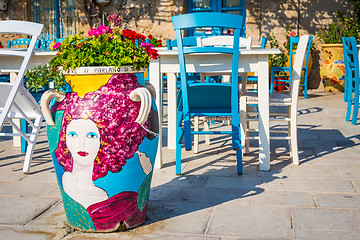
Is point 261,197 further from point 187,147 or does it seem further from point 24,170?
point 24,170

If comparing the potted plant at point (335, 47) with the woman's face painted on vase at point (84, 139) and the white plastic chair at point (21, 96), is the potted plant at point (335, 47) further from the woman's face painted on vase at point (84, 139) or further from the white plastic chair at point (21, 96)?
the woman's face painted on vase at point (84, 139)

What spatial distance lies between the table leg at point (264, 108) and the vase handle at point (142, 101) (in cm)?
151

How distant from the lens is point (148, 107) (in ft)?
7.83

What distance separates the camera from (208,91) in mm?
3635

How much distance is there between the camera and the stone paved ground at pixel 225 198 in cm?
250

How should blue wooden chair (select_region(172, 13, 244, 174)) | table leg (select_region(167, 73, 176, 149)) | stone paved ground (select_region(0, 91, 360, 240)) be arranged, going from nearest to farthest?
stone paved ground (select_region(0, 91, 360, 240)) < blue wooden chair (select_region(172, 13, 244, 174)) < table leg (select_region(167, 73, 176, 149))

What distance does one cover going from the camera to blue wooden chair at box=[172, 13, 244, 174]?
3346mm

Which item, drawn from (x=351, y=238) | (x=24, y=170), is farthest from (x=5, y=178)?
(x=351, y=238)

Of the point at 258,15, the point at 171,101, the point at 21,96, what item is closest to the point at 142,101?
the point at 21,96

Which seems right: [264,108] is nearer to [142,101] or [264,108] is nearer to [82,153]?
[142,101]

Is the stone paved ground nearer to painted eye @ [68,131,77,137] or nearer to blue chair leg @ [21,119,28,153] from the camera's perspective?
blue chair leg @ [21,119,28,153]

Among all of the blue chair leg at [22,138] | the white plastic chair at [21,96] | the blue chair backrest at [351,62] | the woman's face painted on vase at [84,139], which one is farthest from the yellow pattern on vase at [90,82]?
the blue chair backrest at [351,62]

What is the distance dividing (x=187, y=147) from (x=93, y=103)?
3.83 feet

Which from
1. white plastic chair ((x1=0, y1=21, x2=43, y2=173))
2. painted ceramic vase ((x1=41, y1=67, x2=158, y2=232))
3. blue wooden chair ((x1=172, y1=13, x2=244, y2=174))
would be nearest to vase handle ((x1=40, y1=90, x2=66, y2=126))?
painted ceramic vase ((x1=41, y1=67, x2=158, y2=232))
